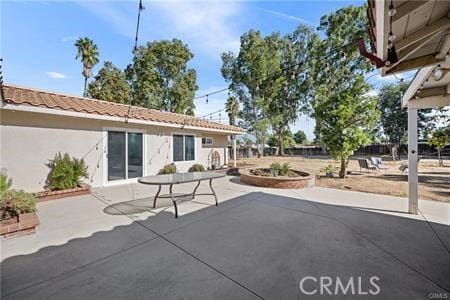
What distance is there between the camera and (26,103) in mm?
5449

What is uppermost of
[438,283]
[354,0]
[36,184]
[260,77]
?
[260,77]

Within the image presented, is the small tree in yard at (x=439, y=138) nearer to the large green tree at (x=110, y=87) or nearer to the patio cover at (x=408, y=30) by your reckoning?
the patio cover at (x=408, y=30)

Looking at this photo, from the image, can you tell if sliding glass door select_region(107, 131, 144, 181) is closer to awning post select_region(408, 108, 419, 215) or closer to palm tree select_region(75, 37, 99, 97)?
awning post select_region(408, 108, 419, 215)

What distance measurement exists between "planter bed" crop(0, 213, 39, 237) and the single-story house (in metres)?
2.97

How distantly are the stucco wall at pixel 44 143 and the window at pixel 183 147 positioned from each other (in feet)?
5.30

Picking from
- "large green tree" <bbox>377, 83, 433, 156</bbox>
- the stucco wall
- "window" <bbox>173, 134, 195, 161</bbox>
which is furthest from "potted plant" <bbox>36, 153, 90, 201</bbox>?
"large green tree" <bbox>377, 83, 433, 156</bbox>

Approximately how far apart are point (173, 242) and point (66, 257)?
140cm

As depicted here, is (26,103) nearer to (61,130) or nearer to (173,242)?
(61,130)

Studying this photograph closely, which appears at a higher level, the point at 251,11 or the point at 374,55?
the point at 251,11

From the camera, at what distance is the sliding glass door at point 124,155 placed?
772 centimetres

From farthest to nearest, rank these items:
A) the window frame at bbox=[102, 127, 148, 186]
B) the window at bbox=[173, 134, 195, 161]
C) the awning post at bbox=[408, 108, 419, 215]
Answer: the window at bbox=[173, 134, 195, 161], the window frame at bbox=[102, 127, 148, 186], the awning post at bbox=[408, 108, 419, 215]

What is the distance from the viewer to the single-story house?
5738 mm

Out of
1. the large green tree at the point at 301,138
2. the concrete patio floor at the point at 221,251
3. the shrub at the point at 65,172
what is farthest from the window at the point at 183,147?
the large green tree at the point at 301,138

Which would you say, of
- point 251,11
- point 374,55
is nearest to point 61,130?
point 251,11
